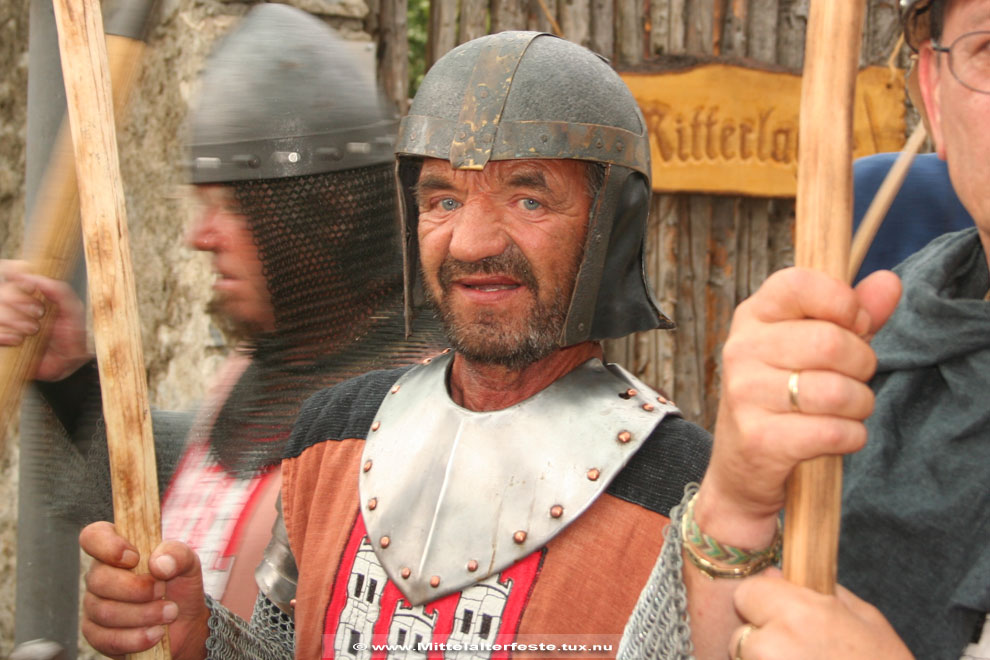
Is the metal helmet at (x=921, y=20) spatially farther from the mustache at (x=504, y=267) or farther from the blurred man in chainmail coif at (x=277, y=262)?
the blurred man in chainmail coif at (x=277, y=262)

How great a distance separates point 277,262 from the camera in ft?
8.58

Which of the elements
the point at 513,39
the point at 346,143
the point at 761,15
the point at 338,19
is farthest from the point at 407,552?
the point at 761,15

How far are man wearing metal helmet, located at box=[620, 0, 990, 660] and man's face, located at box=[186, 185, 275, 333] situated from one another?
160cm

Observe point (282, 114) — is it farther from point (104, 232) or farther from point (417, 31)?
point (417, 31)

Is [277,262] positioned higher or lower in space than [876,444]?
lower

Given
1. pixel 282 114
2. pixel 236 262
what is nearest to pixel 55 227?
pixel 236 262

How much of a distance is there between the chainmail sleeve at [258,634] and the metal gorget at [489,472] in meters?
0.35

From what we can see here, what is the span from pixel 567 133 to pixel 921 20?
71 centimetres

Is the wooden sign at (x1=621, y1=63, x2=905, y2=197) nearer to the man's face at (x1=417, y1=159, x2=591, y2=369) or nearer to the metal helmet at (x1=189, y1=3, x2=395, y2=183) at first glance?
the metal helmet at (x1=189, y1=3, x2=395, y2=183)

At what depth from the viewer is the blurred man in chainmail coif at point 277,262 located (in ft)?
8.46

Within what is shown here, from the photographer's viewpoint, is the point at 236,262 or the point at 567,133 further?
the point at 236,262

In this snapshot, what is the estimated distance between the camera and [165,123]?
395 centimetres

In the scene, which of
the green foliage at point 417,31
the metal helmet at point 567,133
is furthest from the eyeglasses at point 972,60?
the green foliage at point 417,31

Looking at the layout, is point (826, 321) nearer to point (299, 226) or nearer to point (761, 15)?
point (299, 226)
